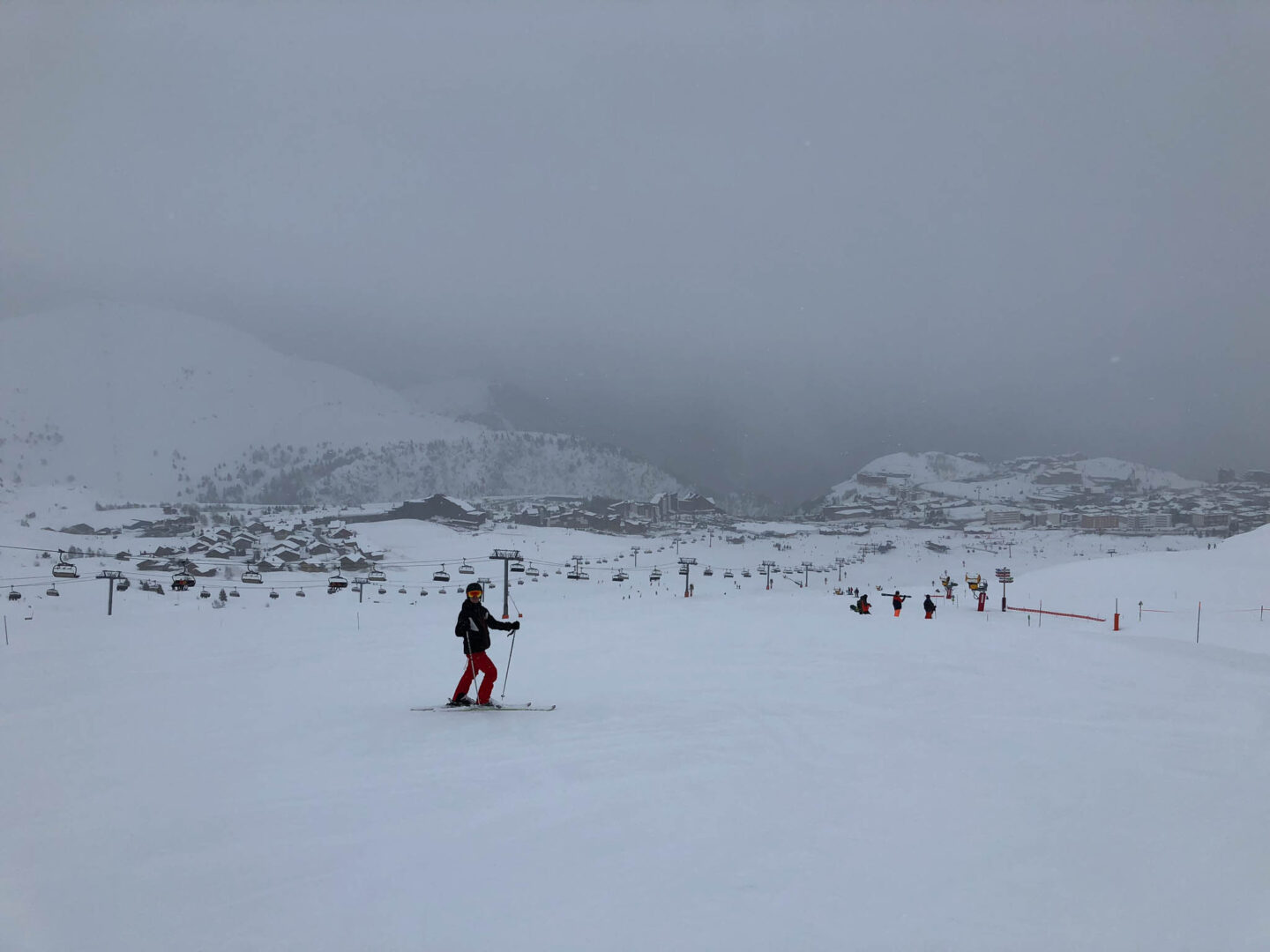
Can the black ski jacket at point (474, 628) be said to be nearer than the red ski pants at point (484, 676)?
Yes

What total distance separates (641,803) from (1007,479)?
586 ft

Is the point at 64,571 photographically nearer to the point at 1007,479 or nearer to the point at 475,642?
the point at 475,642

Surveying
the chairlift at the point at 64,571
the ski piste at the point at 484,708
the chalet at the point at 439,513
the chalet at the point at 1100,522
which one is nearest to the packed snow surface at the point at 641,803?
the ski piste at the point at 484,708

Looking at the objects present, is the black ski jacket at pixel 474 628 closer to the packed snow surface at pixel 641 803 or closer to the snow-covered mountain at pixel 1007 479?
the packed snow surface at pixel 641 803

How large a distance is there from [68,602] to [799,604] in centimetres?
4124

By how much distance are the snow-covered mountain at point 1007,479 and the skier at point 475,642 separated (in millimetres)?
135702

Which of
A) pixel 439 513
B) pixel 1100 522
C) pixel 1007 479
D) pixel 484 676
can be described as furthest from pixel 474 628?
pixel 1007 479

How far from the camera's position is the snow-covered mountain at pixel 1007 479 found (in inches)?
5108

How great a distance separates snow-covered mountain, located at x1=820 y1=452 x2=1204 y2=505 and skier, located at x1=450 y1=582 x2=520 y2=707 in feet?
445

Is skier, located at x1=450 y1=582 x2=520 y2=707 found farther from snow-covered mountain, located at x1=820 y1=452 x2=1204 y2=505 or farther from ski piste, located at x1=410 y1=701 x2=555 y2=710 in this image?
Answer: snow-covered mountain, located at x1=820 y1=452 x2=1204 y2=505

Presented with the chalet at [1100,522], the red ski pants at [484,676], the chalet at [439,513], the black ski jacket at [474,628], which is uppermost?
the chalet at [1100,522]

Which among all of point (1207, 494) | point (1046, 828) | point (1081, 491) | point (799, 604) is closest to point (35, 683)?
point (1046, 828)

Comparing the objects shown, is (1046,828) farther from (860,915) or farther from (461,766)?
(461,766)

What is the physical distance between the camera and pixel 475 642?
31.2 feet
